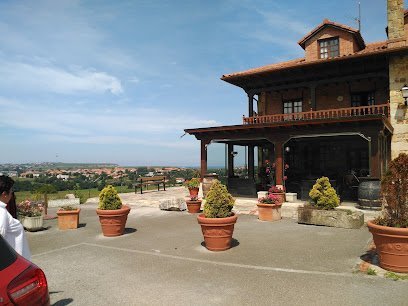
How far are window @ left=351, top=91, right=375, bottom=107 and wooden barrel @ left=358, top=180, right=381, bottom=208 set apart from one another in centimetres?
756

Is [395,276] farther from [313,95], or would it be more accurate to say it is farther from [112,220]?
[313,95]

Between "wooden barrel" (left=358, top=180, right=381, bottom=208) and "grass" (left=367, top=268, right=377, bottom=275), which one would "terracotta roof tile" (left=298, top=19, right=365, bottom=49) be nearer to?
"wooden barrel" (left=358, top=180, right=381, bottom=208)

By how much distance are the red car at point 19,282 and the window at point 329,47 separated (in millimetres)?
19951

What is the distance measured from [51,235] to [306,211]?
26.0 feet

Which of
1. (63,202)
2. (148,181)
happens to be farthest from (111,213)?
(148,181)

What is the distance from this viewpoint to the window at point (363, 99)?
18.5m

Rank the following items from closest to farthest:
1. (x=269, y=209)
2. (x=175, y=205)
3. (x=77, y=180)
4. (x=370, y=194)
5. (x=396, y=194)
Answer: (x=396, y=194) → (x=269, y=209) → (x=370, y=194) → (x=175, y=205) → (x=77, y=180)

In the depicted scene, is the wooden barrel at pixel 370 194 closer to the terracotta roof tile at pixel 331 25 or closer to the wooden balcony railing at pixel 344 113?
the wooden balcony railing at pixel 344 113

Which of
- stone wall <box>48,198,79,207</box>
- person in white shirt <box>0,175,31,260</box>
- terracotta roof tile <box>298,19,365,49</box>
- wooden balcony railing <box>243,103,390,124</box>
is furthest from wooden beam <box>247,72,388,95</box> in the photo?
person in white shirt <box>0,175,31,260</box>

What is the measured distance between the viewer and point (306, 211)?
1030cm

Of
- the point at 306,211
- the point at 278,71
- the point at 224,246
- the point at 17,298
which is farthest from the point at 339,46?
the point at 17,298

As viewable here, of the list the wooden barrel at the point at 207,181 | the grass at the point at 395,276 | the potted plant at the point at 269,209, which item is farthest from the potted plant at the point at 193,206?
the grass at the point at 395,276

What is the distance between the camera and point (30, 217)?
34.5 ft

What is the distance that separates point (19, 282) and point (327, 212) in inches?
361
